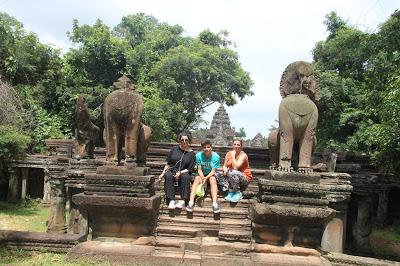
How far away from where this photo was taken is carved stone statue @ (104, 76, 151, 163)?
5.83 meters

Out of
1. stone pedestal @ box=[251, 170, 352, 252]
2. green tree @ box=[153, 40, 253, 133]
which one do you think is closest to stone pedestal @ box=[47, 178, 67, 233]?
stone pedestal @ box=[251, 170, 352, 252]

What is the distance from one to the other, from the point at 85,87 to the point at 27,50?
177 inches

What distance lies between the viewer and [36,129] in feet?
70.2

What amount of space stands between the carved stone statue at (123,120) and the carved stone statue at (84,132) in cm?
392

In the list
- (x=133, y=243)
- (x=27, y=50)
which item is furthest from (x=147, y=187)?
(x=27, y=50)

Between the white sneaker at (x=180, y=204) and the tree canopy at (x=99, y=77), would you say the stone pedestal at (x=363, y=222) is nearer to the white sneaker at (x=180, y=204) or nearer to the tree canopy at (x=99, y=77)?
the white sneaker at (x=180, y=204)

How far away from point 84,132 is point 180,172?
14.2ft

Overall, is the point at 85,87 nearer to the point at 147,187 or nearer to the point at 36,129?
Result: the point at 36,129

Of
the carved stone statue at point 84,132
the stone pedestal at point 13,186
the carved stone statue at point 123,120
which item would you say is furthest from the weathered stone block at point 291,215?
the stone pedestal at point 13,186

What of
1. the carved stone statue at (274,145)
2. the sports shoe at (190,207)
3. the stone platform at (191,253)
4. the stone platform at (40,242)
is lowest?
the stone platform at (40,242)

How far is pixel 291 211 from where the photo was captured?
5219 mm

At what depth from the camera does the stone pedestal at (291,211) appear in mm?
5234

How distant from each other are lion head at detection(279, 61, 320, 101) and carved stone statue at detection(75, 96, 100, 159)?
5265 mm

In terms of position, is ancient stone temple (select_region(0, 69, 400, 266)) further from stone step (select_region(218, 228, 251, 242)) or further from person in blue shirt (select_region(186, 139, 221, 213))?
person in blue shirt (select_region(186, 139, 221, 213))
